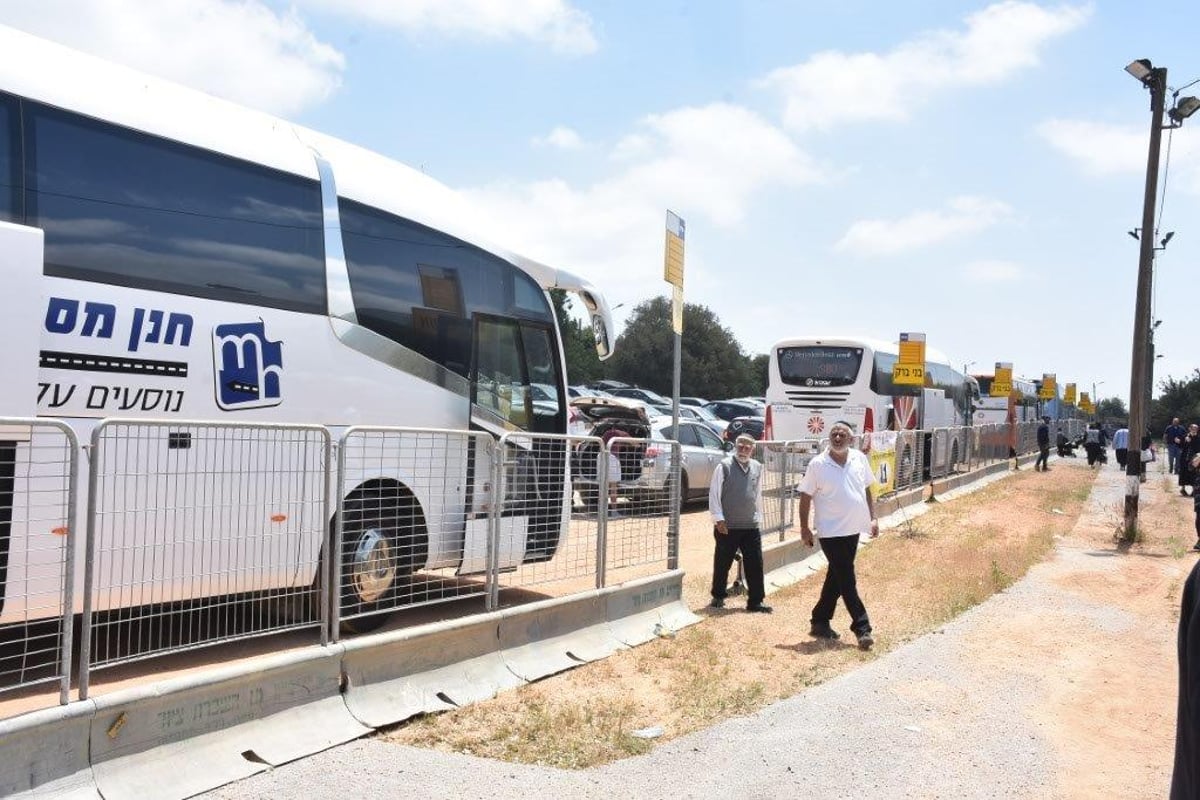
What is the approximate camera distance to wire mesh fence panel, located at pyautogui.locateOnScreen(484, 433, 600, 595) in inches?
327

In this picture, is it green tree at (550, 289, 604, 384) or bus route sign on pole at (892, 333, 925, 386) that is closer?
bus route sign on pole at (892, 333, 925, 386)

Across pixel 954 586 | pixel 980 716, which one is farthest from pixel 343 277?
pixel 954 586

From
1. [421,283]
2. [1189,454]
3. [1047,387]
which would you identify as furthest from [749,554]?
[1047,387]

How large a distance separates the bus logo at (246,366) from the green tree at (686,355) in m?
72.7

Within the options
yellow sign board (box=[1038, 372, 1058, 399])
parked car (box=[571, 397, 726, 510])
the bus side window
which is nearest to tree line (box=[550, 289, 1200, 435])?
yellow sign board (box=[1038, 372, 1058, 399])

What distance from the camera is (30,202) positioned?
Result: 6.35 meters

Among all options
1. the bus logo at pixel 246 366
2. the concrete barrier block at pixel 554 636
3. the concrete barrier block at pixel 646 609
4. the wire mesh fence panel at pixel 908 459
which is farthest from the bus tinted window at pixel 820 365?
the bus logo at pixel 246 366

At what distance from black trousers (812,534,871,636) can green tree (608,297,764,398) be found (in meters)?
70.5

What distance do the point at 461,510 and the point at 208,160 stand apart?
2940 millimetres

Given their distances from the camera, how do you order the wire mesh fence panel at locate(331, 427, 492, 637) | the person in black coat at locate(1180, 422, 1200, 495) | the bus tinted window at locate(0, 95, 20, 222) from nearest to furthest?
1. the bus tinted window at locate(0, 95, 20, 222)
2. the wire mesh fence panel at locate(331, 427, 492, 637)
3. the person in black coat at locate(1180, 422, 1200, 495)

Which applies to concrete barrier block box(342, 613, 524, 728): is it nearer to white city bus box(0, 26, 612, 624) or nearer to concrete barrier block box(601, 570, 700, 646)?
white city bus box(0, 26, 612, 624)

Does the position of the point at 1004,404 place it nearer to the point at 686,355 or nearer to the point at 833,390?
the point at 833,390

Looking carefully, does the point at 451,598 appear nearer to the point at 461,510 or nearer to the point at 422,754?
the point at 461,510

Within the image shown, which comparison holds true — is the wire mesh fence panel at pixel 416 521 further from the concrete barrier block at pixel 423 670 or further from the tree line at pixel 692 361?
the tree line at pixel 692 361
